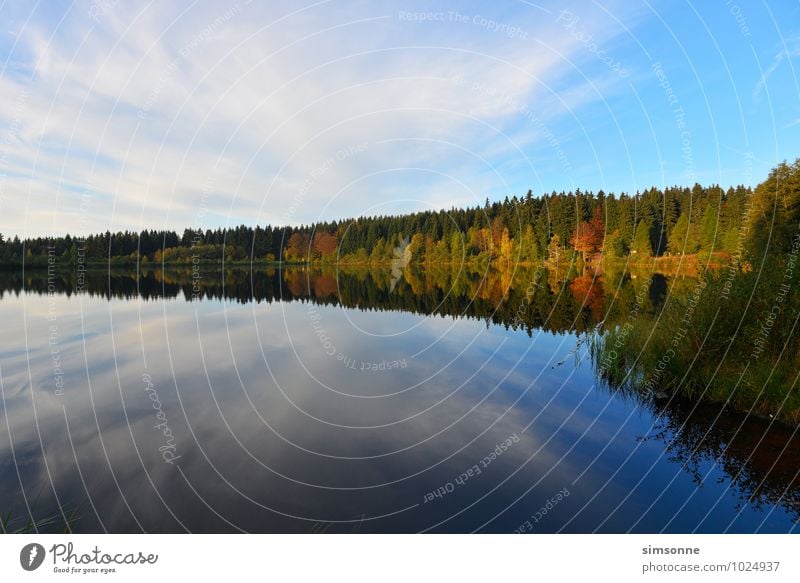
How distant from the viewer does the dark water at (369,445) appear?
7.20 meters

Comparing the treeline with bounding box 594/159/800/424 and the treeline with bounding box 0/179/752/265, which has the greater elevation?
the treeline with bounding box 0/179/752/265

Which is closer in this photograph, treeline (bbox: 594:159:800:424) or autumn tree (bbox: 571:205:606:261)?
treeline (bbox: 594:159:800:424)

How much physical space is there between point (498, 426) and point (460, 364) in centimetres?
635

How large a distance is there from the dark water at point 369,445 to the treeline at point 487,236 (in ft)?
158

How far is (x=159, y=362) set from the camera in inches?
698

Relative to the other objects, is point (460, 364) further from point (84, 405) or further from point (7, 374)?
point (7, 374)
